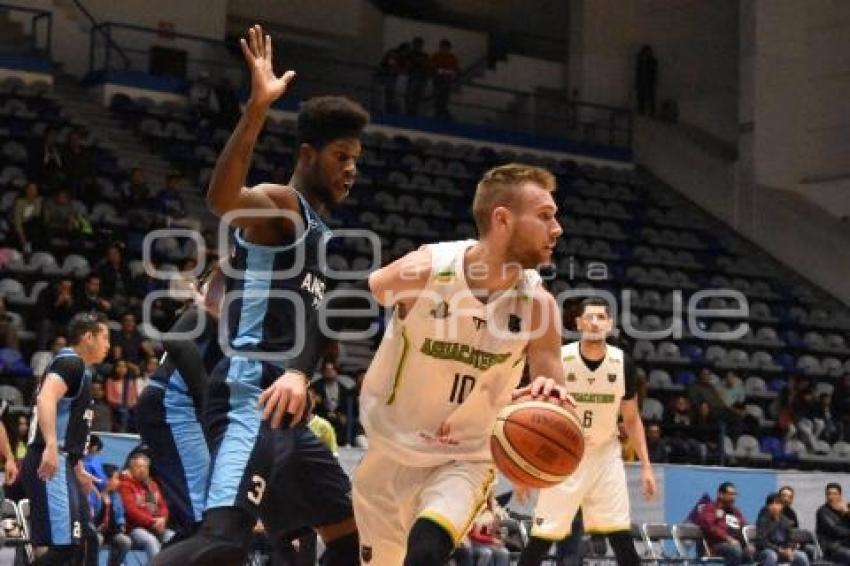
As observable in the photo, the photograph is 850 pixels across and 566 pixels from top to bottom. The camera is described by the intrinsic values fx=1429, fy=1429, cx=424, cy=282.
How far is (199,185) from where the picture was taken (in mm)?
20594

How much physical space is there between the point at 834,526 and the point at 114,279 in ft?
27.1

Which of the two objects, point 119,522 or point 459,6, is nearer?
point 119,522

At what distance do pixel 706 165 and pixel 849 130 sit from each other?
2677mm

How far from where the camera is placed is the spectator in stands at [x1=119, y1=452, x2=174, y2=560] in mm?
11359

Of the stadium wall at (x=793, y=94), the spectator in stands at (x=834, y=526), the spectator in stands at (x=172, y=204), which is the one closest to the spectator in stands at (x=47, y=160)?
the spectator in stands at (x=172, y=204)

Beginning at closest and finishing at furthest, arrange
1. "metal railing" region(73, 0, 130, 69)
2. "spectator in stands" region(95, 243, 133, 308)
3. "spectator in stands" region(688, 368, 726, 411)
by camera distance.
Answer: "spectator in stands" region(95, 243, 133, 308)
"spectator in stands" region(688, 368, 726, 411)
"metal railing" region(73, 0, 130, 69)

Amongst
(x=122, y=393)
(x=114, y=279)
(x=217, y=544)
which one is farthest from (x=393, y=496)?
(x=114, y=279)

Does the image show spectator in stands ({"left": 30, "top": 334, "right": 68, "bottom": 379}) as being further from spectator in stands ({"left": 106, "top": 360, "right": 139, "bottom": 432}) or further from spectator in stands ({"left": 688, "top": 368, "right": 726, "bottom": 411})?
spectator in stands ({"left": 688, "top": 368, "right": 726, "bottom": 411})

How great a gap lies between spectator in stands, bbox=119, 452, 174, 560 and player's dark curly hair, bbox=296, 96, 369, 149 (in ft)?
21.7

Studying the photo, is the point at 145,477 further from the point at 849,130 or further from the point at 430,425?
the point at 849,130

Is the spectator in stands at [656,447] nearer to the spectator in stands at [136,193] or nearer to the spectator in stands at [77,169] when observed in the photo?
the spectator in stands at [136,193]

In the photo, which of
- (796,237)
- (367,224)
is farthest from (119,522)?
(796,237)

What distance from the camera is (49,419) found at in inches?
318

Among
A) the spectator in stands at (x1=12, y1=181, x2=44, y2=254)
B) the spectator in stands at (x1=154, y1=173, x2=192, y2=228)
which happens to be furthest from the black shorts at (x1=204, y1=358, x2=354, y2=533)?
the spectator in stands at (x1=154, y1=173, x2=192, y2=228)
